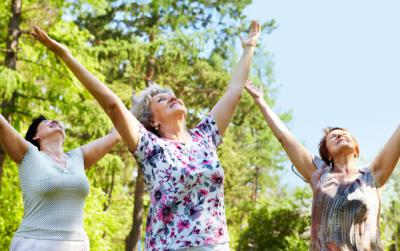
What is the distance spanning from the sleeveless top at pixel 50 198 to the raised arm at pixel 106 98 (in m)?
0.96

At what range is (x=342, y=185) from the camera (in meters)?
3.08

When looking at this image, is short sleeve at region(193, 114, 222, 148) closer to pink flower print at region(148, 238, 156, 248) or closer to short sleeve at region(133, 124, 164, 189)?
short sleeve at region(133, 124, 164, 189)

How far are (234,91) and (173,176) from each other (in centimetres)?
79

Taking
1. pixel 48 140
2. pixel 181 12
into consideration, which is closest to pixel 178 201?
pixel 48 140

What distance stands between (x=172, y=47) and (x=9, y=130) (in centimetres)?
915

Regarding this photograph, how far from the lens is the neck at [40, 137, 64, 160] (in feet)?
12.2

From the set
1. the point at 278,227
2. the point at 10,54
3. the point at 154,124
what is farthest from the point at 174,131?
the point at 278,227

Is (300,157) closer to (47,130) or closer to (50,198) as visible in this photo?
(50,198)

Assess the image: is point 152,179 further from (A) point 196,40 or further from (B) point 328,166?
(A) point 196,40

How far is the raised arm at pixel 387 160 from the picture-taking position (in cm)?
304

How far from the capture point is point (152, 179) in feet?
8.47

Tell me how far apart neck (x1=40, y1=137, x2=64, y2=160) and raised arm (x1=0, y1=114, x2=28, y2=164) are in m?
0.25

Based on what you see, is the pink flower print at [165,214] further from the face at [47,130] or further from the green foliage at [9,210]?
the green foliage at [9,210]

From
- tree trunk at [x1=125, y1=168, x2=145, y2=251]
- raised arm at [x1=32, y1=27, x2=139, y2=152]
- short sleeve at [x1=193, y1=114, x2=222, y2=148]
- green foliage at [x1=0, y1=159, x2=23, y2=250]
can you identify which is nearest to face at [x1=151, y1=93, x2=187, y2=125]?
short sleeve at [x1=193, y1=114, x2=222, y2=148]
